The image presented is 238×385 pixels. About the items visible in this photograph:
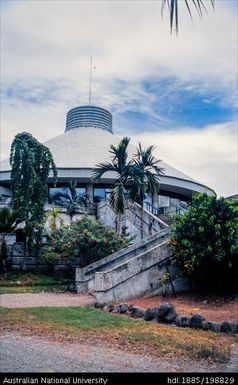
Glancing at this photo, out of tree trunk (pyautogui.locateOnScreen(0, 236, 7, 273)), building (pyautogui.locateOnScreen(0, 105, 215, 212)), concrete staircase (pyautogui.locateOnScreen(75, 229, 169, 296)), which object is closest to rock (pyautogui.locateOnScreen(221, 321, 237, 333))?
concrete staircase (pyautogui.locateOnScreen(75, 229, 169, 296))

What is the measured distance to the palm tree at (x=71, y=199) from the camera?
24.8 m

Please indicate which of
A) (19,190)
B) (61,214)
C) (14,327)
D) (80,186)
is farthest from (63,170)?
(14,327)

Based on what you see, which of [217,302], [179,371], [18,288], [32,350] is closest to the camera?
[179,371]

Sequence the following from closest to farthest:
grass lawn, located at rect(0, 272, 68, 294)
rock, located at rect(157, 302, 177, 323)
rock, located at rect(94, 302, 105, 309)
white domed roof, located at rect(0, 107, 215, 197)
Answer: rock, located at rect(157, 302, 177, 323) < rock, located at rect(94, 302, 105, 309) < grass lawn, located at rect(0, 272, 68, 294) < white domed roof, located at rect(0, 107, 215, 197)

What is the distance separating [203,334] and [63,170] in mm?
24195

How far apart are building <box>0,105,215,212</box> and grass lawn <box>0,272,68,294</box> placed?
32.0 feet

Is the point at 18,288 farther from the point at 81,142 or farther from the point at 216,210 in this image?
the point at 81,142

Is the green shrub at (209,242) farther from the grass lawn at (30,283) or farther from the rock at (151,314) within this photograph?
the grass lawn at (30,283)

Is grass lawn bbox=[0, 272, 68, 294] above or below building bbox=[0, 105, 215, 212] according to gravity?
below

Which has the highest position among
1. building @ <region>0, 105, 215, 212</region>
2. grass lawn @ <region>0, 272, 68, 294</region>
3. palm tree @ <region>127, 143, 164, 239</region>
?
building @ <region>0, 105, 215, 212</region>

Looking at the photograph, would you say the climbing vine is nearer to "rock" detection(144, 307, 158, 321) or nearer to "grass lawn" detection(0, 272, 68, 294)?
"grass lawn" detection(0, 272, 68, 294)

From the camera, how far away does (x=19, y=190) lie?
827 inches

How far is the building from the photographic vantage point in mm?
31616

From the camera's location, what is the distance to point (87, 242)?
17.6 meters
